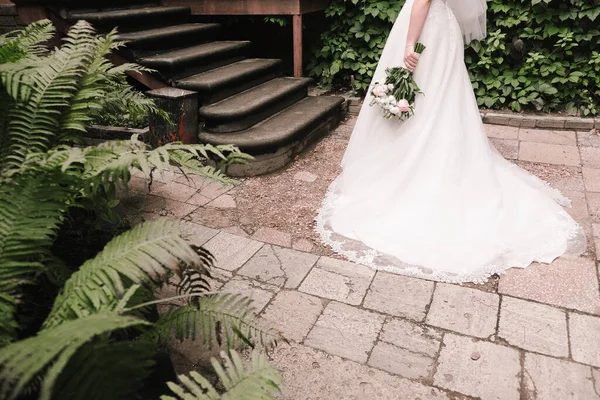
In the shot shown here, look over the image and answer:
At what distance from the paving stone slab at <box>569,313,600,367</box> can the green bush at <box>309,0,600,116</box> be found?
3701 millimetres

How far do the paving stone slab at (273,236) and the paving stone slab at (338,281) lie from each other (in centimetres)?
35

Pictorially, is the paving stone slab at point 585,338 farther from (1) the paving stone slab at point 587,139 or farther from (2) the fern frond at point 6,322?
(1) the paving stone slab at point 587,139

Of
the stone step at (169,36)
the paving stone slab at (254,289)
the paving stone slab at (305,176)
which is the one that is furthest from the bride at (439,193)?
the stone step at (169,36)

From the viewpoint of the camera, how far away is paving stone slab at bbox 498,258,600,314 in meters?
2.55

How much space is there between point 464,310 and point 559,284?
26.4 inches

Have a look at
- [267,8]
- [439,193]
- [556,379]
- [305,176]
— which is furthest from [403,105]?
[267,8]

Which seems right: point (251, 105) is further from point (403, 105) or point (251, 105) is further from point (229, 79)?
point (403, 105)

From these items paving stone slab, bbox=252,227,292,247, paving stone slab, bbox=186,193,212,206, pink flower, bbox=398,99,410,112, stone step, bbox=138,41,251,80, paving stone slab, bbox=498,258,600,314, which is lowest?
paving stone slab, bbox=252,227,292,247

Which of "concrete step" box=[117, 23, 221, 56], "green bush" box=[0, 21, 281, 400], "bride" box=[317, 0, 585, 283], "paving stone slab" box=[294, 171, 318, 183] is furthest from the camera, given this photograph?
"concrete step" box=[117, 23, 221, 56]

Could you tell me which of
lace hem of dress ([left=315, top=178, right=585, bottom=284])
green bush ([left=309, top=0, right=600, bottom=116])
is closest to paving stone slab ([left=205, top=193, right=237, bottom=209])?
lace hem of dress ([left=315, top=178, right=585, bottom=284])

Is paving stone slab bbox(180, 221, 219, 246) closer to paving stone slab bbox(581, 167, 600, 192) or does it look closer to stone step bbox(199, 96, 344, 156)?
stone step bbox(199, 96, 344, 156)

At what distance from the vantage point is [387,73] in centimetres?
354

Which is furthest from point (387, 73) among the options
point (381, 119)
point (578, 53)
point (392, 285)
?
point (578, 53)

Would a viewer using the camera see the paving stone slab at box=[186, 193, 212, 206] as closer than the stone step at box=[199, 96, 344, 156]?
Yes
